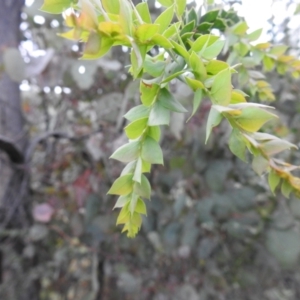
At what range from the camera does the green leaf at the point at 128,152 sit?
0.97 ft

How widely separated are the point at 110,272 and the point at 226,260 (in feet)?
1.27

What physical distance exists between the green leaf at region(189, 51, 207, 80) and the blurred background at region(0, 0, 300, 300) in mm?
736

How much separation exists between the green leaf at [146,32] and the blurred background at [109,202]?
75 cm

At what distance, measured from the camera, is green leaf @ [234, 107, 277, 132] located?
10.1 inches

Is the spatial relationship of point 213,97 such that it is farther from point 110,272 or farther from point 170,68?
point 110,272

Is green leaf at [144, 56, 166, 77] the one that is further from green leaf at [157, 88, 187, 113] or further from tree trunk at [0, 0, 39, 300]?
tree trunk at [0, 0, 39, 300]

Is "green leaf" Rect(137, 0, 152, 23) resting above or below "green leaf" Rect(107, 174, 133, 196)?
above

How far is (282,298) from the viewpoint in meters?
1.59

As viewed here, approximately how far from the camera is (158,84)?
0.29 m

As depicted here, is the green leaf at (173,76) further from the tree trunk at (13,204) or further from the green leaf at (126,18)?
the tree trunk at (13,204)

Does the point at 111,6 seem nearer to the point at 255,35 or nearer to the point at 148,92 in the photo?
the point at 148,92

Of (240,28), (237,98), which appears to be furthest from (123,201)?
(240,28)

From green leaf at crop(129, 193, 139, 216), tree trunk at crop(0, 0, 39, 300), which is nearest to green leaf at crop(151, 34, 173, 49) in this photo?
green leaf at crop(129, 193, 139, 216)

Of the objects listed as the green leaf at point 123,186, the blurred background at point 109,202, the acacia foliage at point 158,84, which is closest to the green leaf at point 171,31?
the acacia foliage at point 158,84
